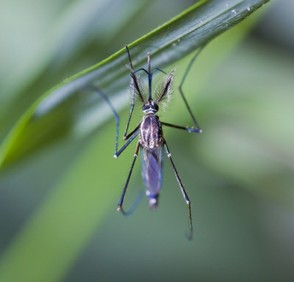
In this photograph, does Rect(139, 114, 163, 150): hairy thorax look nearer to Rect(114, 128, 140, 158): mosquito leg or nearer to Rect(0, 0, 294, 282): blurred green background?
Rect(114, 128, 140, 158): mosquito leg

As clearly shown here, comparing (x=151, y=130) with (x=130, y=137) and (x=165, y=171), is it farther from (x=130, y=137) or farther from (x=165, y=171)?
(x=165, y=171)

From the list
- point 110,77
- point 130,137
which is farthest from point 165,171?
point 110,77

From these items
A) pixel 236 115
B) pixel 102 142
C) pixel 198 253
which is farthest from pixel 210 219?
pixel 102 142

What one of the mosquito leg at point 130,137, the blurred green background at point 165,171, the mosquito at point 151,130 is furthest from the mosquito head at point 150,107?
the blurred green background at point 165,171

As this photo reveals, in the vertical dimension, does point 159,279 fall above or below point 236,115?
below

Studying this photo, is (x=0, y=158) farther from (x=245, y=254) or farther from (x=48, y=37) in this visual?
(x=245, y=254)

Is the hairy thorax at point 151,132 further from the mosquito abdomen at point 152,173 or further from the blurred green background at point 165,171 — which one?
the blurred green background at point 165,171
